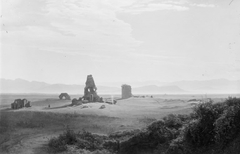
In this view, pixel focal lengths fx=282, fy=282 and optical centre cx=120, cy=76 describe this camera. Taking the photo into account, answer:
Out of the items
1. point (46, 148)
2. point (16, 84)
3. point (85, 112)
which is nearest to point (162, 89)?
point (16, 84)

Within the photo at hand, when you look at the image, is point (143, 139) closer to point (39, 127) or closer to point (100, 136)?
point (100, 136)

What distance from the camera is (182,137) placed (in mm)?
11758

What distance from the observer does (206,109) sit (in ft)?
37.9

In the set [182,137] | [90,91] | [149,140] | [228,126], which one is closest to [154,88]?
[90,91]

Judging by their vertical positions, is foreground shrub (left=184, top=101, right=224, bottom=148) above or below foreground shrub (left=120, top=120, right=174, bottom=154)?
above

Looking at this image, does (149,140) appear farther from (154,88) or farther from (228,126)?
(154,88)

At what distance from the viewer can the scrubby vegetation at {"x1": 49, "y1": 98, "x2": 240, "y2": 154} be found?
10250 millimetres

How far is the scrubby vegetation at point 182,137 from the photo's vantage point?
10.2m

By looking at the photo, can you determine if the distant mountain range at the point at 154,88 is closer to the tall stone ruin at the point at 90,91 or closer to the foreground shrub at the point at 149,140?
the tall stone ruin at the point at 90,91

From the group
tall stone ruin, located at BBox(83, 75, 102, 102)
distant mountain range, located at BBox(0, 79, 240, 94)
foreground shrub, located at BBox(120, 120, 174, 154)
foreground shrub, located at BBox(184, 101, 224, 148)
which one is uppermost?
distant mountain range, located at BBox(0, 79, 240, 94)

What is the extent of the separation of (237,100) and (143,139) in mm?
4478

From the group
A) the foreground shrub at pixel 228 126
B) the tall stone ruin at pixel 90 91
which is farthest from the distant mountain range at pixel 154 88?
the foreground shrub at pixel 228 126

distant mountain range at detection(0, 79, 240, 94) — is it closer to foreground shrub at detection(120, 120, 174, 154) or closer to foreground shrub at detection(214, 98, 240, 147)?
foreground shrub at detection(120, 120, 174, 154)

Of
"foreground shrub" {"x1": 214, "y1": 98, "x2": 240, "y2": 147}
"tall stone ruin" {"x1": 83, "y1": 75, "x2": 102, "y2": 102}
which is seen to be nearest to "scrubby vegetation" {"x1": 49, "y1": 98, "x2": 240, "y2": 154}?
"foreground shrub" {"x1": 214, "y1": 98, "x2": 240, "y2": 147}
